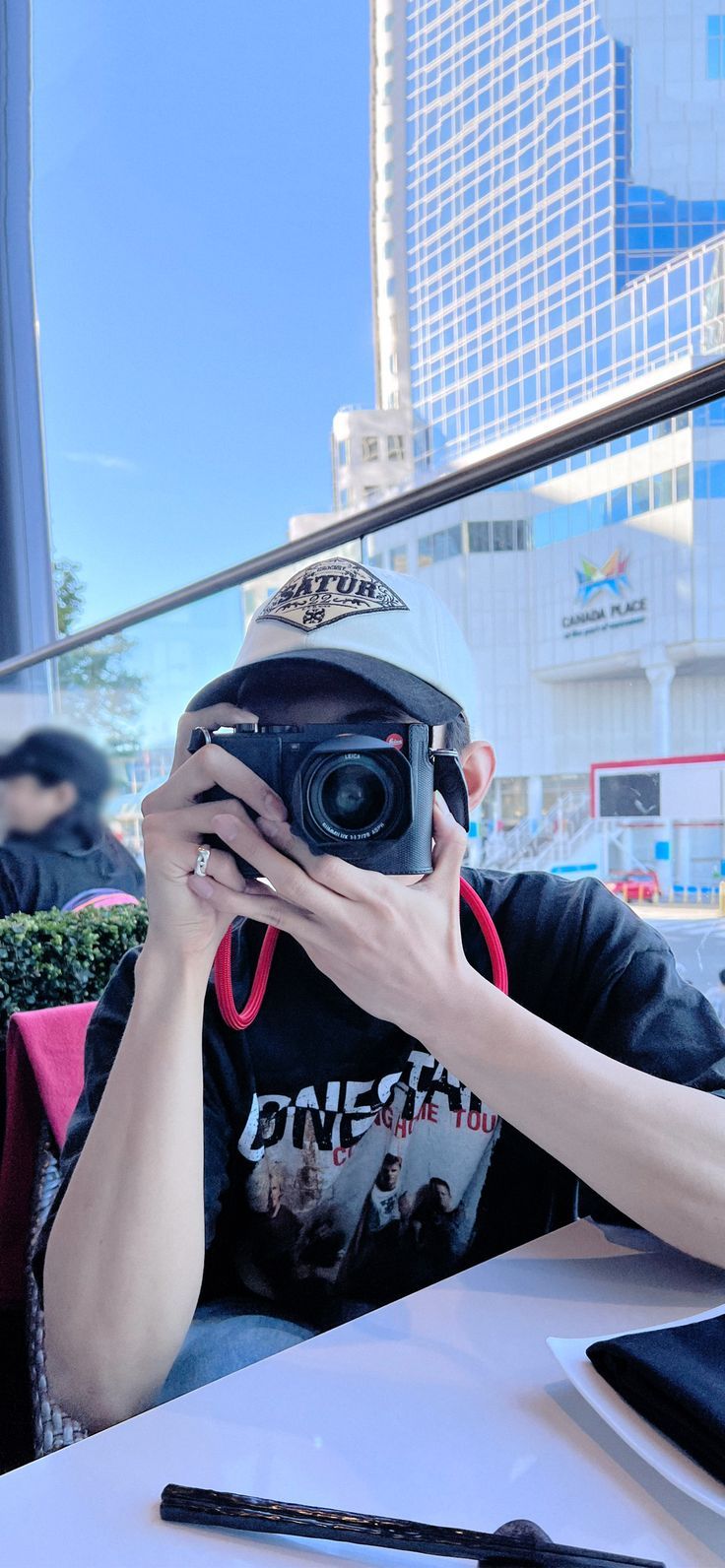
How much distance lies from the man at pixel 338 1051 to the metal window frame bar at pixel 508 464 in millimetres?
431

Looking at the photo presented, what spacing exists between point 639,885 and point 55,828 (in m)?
1.69

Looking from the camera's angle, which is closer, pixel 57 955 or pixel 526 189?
pixel 57 955

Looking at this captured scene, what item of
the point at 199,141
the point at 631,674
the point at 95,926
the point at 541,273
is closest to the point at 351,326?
the point at 199,141

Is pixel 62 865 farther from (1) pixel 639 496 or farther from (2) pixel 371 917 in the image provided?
(2) pixel 371 917

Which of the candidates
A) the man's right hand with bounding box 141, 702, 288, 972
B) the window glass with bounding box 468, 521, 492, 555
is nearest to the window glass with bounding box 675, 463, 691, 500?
the window glass with bounding box 468, 521, 492, 555

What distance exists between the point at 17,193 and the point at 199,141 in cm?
180

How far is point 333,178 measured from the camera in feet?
18.7

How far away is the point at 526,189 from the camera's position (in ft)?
23.2

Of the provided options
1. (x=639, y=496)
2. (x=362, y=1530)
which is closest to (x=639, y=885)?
(x=639, y=496)

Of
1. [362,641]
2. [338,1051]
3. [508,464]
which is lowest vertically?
[338,1051]

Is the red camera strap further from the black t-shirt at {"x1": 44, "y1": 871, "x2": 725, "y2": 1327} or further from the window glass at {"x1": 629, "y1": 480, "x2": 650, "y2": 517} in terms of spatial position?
the window glass at {"x1": 629, "y1": 480, "x2": 650, "y2": 517}

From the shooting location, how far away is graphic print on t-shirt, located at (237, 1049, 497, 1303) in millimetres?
854

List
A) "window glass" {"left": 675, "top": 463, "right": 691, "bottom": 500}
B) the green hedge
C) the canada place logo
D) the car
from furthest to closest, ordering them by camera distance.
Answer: the canada place logo < "window glass" {"left": 675, "top": 463, "right": 691, "bottom": 500} < the car < the green hedge

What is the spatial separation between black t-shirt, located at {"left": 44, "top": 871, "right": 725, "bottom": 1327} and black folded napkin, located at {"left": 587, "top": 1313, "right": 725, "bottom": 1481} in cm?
30
